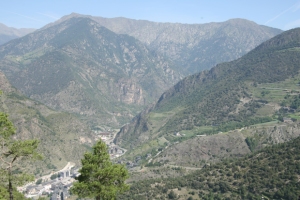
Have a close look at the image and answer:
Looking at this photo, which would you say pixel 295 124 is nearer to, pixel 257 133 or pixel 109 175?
pixel 257 133

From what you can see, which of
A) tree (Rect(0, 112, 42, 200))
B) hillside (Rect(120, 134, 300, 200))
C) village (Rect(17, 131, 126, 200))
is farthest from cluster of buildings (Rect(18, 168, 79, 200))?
tree (Rect(0, 112, 42, 200))

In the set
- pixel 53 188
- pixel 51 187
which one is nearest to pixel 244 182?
pixel 53 188

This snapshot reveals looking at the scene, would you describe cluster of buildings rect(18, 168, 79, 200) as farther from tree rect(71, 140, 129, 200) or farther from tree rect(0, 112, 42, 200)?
tree rect(0, 112, 42, 200)

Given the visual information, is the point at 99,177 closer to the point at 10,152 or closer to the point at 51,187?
the point at 10,152

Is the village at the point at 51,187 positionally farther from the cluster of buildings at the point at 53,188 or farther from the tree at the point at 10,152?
the tree at the point at 10,152

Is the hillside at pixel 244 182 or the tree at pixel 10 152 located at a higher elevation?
the tree at pixel 10 152

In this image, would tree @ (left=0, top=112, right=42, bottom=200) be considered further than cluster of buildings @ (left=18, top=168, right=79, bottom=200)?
No

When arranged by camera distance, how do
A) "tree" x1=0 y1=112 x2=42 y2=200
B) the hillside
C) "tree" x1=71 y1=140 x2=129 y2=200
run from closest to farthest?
"tree" x1=0 y1=112 x2=42 y2=200
"tree" x1=71 y1=140 x2=129 y2=200
the hillside

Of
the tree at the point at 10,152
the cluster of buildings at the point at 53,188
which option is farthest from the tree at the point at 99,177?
the cluster of buildings at the point at 53,188
